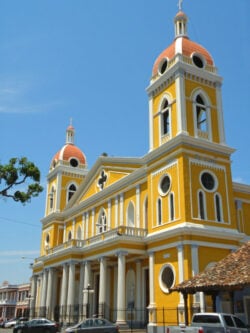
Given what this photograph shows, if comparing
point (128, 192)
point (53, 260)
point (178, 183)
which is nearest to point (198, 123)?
point (178, 183)

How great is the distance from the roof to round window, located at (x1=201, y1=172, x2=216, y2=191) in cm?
800

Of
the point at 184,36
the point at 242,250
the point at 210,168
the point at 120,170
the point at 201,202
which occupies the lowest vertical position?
the point at 242,250

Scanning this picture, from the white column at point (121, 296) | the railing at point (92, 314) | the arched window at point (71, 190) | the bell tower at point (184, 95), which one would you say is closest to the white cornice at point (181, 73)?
the bell tower at point (184, 95)

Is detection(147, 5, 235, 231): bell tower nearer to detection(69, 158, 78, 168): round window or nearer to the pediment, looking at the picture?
the pediment

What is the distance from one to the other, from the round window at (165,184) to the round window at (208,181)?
2.32 meters

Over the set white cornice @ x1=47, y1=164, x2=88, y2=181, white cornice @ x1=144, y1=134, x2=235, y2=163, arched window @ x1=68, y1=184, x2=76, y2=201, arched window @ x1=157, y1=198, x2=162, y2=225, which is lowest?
arched window @ x1=157, y1=198, x2=162, y2=225

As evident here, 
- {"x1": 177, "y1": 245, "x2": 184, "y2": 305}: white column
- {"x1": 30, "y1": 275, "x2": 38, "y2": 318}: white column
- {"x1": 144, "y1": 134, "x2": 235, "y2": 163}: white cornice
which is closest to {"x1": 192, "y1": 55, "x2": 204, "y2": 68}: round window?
{"x1": 144, "y1": 134, "x2": 235, "y2": 163}: white cornice

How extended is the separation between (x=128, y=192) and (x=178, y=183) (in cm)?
843

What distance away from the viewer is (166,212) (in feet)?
88.5

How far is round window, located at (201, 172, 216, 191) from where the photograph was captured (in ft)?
88.9

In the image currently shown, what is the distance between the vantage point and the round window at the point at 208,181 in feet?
88.9

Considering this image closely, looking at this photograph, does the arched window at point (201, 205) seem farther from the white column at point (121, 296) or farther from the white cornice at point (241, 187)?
the white column at point (121, 296)

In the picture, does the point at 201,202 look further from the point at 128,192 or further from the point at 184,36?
the point at 184,36

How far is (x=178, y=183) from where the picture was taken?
1031 inches
